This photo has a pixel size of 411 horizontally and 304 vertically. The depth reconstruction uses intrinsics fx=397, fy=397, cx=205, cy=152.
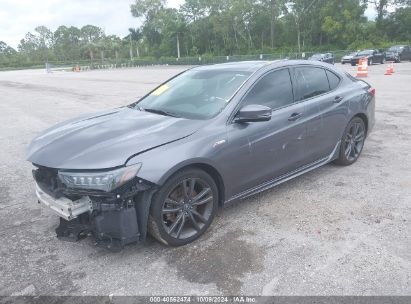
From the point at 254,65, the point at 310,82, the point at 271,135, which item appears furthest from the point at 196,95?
the point at 310,82

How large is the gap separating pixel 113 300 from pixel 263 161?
2.06 metres

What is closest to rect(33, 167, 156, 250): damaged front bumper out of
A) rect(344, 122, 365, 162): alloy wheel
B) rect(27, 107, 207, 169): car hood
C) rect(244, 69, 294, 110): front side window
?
rect(27, 107, 207, 169): car hood

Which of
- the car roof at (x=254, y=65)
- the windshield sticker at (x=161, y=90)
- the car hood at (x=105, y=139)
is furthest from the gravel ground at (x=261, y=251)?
the windshield sticker at (x=161, y=90)

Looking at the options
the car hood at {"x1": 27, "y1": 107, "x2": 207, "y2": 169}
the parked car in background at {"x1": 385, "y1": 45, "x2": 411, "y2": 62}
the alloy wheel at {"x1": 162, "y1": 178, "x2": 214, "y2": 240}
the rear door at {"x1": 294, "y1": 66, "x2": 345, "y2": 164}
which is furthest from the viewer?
the parked car in background at {"x1": 385, "y1": 45, "x2": 411, "y2": 62}

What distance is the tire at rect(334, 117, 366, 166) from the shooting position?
18.1 ft

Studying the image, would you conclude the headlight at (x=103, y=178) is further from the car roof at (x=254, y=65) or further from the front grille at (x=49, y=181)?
the car roof at (x=254, y=65)

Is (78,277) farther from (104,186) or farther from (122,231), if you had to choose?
(104,186)

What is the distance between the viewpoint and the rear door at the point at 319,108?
4.79 metres

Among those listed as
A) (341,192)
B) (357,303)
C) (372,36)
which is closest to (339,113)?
(341,192)

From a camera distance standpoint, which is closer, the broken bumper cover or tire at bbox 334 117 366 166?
the broken bumper cover

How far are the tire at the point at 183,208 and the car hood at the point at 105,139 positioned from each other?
386 mm

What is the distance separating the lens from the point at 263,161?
420 centimetres

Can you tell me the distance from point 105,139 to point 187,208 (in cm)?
97

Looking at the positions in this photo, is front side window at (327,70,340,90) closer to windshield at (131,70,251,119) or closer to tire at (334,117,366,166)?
tire at (334,117,366,166)
